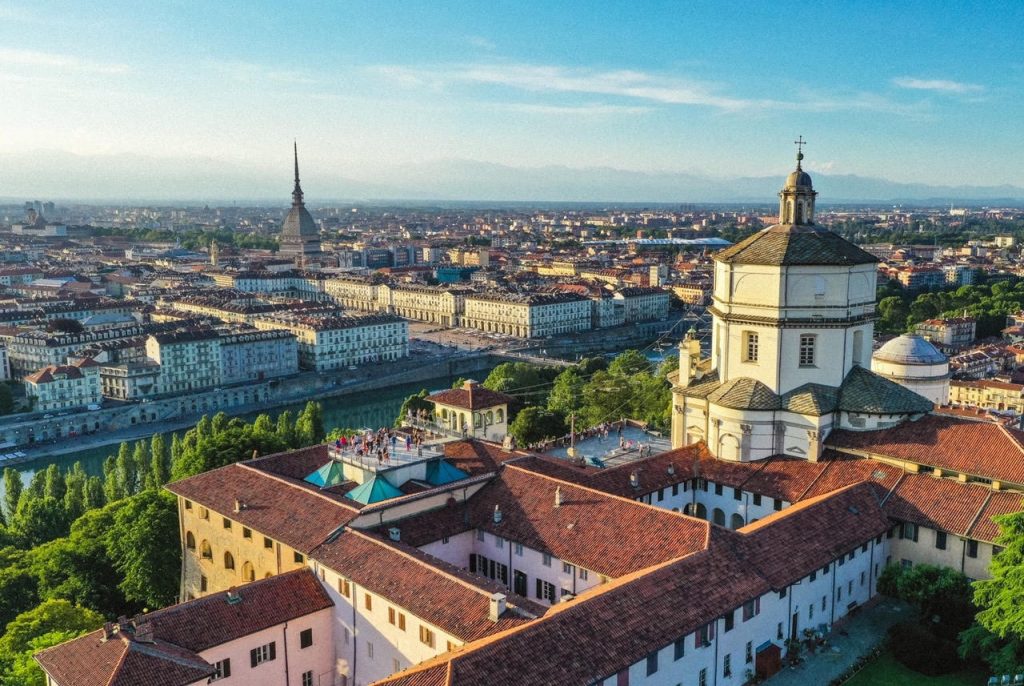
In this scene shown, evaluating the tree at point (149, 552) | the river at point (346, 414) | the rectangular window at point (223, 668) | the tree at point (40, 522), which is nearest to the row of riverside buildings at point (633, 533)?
the rectangular window at point (223, 668)

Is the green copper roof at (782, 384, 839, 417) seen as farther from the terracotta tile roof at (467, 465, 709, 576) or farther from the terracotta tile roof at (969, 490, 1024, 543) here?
the terracotta tile roof at (467, 465, 709, 576)

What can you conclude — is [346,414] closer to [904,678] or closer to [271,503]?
[271,503]

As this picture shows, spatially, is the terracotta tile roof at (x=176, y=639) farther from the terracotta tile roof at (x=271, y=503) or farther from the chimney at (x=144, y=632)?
the terracotta tile roof at (x=271, y=503)

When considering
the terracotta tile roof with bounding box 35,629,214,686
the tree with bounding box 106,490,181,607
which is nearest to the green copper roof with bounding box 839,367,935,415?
the terracotta tile roof with bounding box 35,629,214,686

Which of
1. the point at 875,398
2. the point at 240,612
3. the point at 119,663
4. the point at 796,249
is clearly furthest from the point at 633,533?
the point at 119,663

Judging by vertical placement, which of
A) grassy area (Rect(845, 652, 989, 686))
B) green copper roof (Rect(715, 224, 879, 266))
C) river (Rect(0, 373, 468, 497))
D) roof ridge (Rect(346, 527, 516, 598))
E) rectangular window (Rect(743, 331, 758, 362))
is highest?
green copper roof (Rect(715, 224, 879, 266))

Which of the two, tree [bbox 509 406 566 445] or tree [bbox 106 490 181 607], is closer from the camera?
tree [bbox 106 490 181 607]

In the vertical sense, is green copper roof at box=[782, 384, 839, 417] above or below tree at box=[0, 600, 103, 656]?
above
